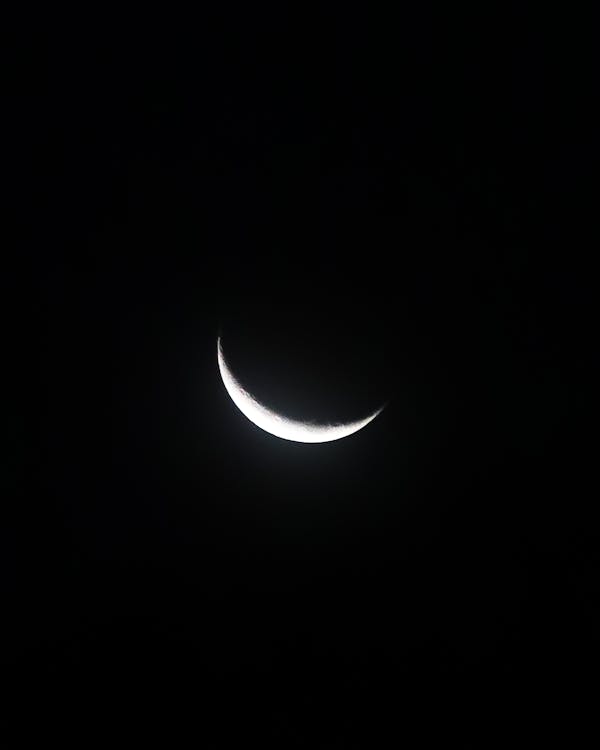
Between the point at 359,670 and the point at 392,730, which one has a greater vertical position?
the point at 359,670

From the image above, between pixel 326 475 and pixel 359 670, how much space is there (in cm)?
251

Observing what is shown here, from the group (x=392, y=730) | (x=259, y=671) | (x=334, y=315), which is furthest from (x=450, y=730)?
(x=334, y=315)

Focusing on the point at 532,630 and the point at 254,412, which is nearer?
the point at 254,412

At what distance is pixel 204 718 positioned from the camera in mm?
6121

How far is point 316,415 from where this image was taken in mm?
4551

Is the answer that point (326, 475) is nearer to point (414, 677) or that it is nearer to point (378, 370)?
point (378, 370)

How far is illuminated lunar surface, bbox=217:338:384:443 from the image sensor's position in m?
4.62

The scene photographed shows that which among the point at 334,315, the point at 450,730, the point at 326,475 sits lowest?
the point at 450,730

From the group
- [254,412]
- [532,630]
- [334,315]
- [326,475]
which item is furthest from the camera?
[532,630]

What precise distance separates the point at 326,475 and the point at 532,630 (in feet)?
9.74

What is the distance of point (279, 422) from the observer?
468 cm

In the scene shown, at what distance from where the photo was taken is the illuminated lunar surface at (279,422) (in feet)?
15.2

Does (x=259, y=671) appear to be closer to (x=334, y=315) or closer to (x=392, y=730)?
(x=392, y=730)

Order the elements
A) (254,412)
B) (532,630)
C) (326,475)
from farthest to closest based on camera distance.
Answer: (532,630) → (326,475) → (254,412)
